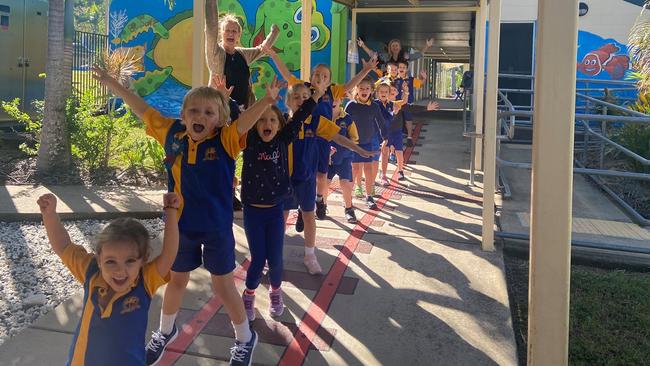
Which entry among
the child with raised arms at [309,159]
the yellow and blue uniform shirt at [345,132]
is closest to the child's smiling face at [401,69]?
the yellow and blue uniform shirt at [345,132]

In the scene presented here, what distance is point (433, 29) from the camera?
1520 cm

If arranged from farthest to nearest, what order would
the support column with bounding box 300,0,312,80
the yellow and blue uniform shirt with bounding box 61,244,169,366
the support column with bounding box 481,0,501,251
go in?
the support column with bounding box 300,0,312,80
the support column with bounding box 481,0,501,251
the yellow and blue uniform shirt with bounding box 61,244,169,366

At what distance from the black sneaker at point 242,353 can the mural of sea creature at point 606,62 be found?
1350 cm

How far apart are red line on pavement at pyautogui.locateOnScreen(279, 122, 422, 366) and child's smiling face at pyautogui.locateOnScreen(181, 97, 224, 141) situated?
1309 millimetres

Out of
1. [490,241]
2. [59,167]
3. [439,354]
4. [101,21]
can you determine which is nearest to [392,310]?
[439,354]

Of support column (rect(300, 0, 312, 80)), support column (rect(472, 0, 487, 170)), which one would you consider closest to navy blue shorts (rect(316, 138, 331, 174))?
support column (rect(300, 0, 312, 80))

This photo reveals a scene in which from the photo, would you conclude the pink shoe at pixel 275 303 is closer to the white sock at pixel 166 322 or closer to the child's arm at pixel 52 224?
the white sock at pixel 166 322

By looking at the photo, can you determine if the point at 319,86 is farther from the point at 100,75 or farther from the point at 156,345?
the point at 156,345

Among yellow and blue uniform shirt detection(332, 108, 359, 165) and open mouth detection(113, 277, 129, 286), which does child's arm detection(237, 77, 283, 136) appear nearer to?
open mouth detection(113, 277, 129, 286)

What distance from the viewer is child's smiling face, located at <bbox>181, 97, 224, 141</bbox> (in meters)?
2.85

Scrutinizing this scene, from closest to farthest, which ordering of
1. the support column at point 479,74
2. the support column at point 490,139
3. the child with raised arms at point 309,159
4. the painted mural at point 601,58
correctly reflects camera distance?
the child with raised arms at point 309,159 < the support column at point 490,139 < the support column at point 479,74 < the painted mural at point 601,58

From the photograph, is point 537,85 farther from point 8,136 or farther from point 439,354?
point 8,136

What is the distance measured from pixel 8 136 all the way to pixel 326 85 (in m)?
7.91

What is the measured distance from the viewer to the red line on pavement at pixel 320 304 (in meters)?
3.18
